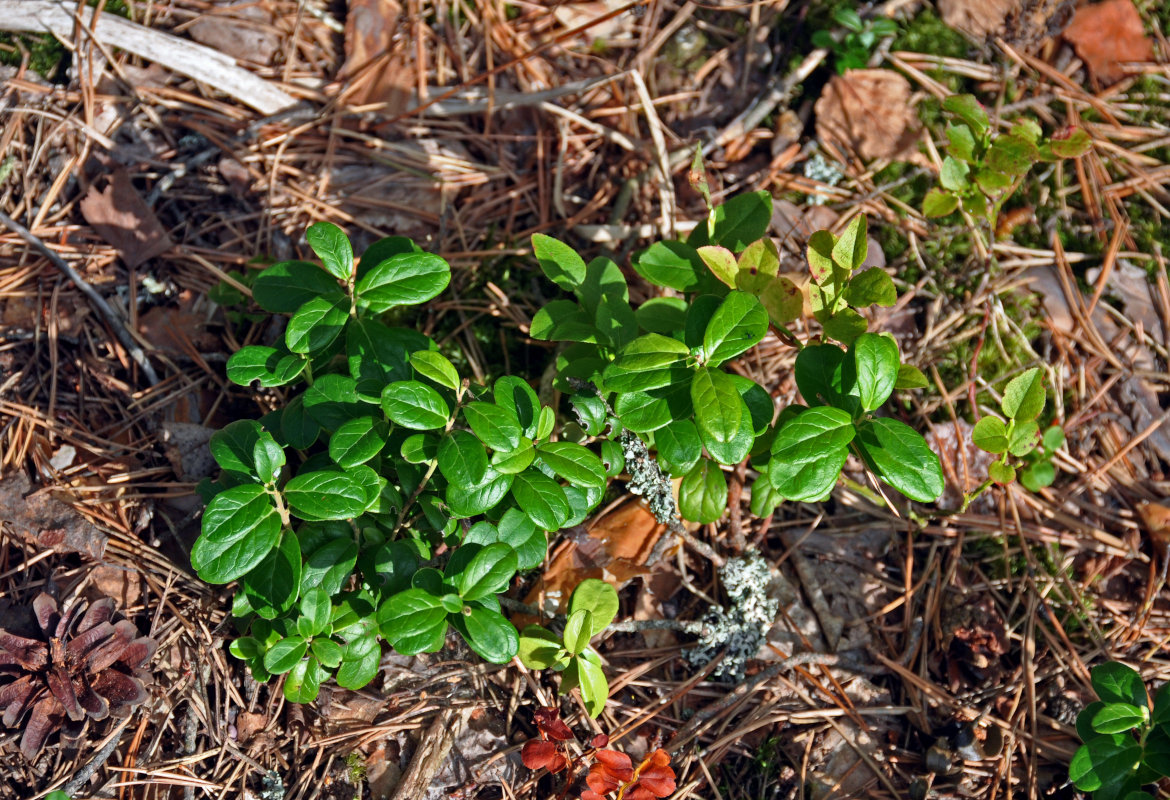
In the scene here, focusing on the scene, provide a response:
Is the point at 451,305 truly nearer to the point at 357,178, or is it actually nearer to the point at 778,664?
the point at 357,178

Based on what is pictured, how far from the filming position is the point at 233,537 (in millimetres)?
2088

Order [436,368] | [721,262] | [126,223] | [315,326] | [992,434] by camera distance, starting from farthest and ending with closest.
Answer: [126,223]
[992,434]
[721,262]
[315,326]
[436,368]

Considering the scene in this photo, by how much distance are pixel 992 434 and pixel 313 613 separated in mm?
2196

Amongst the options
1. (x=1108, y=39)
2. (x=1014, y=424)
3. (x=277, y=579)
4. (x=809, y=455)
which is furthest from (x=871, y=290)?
(x=1108, y=39)

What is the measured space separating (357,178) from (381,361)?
1367mm

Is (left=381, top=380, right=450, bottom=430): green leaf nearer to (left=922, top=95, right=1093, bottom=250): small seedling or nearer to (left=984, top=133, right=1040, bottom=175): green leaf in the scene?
(left=922, top=95, right=1093, bottom=250): small seedling

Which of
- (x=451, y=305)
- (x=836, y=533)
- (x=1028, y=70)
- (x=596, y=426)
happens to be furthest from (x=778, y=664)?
(x=1028, y=70)

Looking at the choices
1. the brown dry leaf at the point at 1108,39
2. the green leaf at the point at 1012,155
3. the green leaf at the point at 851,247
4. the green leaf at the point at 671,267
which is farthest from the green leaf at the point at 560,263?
the brown dry leaf at the point at 1108,39

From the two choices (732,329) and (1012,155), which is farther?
(1012,155)

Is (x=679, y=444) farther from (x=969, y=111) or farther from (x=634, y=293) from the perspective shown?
(x=969, y=111)

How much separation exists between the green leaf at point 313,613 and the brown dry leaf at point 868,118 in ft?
9.37

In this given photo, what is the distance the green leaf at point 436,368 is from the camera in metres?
2.17

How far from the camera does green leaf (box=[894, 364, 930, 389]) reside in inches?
91.4

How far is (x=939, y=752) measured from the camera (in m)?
2.61
